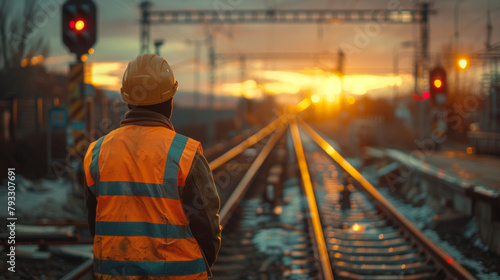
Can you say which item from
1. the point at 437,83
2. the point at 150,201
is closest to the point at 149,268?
the point at 150,201

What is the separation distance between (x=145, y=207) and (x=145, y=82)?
0.60 m

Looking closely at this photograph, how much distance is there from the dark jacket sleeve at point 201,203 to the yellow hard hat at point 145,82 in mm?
369

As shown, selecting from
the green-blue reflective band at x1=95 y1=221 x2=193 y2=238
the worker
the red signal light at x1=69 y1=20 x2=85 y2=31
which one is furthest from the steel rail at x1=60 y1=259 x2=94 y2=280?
the red signal light at x1=69 y1=20 x2=85 y2=31

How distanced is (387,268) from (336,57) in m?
28.0

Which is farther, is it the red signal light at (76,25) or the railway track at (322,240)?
the red signal light at (76,25)

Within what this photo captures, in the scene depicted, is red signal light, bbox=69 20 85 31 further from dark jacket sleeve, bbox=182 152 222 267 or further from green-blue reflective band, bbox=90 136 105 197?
dark jacket sleeve, bbox=182 152 222 267

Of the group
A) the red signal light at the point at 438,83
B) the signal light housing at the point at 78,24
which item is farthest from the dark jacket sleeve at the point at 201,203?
the red signal light at the point at 438,83

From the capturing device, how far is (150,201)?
7.37 feet

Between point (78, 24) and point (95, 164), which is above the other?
point (78, 24)

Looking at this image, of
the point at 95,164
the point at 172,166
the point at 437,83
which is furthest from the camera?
the point at 437,83

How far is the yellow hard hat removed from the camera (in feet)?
7.87

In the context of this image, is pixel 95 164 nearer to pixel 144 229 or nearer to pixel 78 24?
pixel 144 229

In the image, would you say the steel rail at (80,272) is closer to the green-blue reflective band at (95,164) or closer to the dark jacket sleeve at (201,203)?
the green-blue reflective band at (95,164)

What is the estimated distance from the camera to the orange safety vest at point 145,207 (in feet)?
7.36
